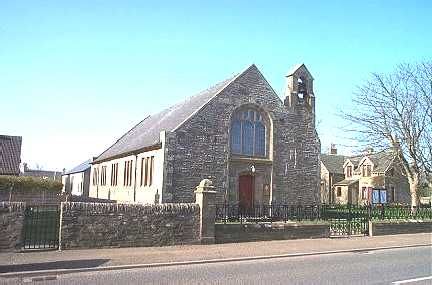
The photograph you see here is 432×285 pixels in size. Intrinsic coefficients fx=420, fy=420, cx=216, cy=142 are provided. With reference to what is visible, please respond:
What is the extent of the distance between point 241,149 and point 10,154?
86.5ft

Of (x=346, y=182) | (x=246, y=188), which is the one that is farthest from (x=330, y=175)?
(x=246, y=188)

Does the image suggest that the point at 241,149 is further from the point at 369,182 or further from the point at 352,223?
the point at 369,182

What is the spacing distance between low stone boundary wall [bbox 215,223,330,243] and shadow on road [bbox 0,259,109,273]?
223 inches

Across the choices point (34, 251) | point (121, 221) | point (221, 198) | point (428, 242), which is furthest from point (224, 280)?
point (221, 198)

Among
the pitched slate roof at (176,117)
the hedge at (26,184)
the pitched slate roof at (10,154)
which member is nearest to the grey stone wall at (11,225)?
the pitched slate roof at (176,117)

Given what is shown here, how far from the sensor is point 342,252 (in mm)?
15805

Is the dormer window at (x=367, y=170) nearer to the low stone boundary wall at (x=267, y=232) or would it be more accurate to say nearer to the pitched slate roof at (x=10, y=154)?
the low stone boundary wall at (x=267, y=232)

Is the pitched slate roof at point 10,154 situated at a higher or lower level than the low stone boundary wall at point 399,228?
higher

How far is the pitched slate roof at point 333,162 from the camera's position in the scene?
216 feet

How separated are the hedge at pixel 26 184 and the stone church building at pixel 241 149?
8.99m

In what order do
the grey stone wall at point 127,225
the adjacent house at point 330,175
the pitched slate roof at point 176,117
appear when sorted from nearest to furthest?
1. the grey stone wall at point 127,225
2. the pitched slate roof at point 176,117
3. the adjacent house at point 330,175

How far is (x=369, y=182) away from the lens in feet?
193

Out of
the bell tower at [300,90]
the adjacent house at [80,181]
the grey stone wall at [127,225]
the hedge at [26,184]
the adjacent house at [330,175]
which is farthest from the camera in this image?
the adjacent house at [330,175]

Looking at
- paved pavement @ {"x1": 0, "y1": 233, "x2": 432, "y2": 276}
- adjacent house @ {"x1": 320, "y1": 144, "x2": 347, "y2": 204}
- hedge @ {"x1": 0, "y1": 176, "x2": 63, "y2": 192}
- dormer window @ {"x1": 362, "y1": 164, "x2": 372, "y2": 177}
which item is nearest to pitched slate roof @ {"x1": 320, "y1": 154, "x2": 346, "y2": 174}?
adjacent house @ {"x1": 320, "y1": 144, "x2": 347, "y2": 204}
